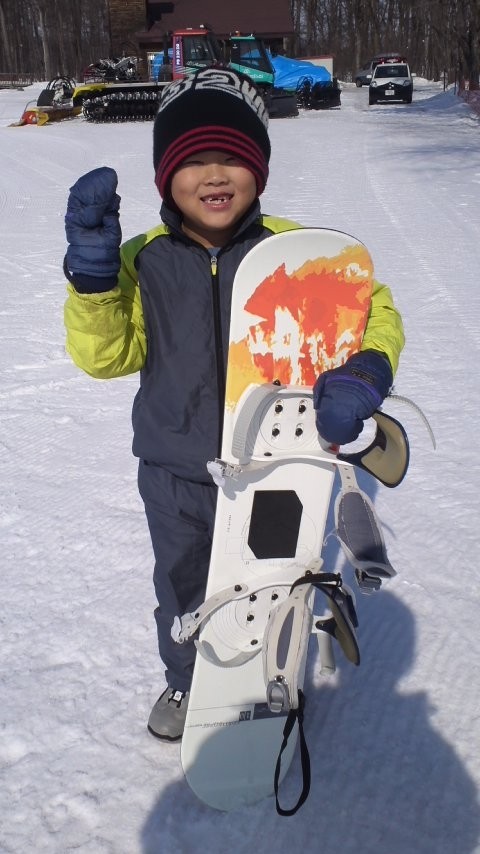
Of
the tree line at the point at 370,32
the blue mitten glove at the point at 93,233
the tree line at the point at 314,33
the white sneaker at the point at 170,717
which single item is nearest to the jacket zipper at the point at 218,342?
the blue mitten glove at the point at 93,233

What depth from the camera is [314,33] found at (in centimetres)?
5575

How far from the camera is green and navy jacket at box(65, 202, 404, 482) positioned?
1.75 m

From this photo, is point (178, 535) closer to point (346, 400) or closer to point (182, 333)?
point (182, 333)

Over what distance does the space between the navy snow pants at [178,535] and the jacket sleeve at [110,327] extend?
0.98ft

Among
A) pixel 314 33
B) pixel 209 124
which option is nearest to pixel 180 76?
pixel 209 124

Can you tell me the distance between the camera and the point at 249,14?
123ft

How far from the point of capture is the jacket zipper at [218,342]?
1761 millimetres

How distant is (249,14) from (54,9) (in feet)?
95.1

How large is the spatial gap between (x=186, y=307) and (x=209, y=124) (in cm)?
40

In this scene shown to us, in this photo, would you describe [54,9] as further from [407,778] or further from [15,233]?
[407,778]

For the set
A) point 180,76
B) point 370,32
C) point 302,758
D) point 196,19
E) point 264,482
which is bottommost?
point 302,758

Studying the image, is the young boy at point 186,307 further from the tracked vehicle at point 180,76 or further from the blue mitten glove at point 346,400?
the tracked vehicle at point 180,76

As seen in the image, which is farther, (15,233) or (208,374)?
(15,233)

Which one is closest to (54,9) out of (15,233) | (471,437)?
(15,233)
